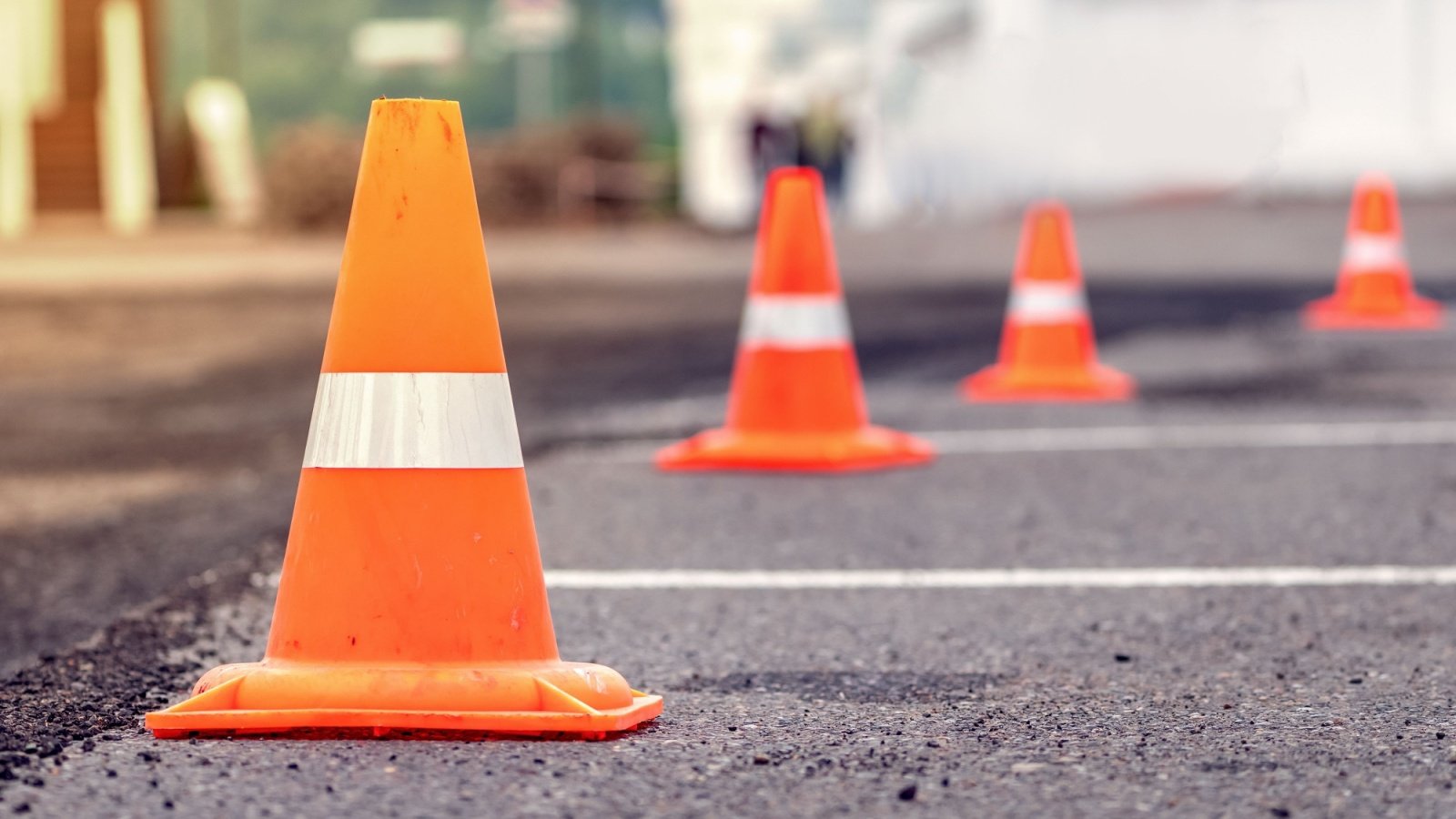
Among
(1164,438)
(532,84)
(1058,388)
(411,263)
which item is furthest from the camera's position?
(532,84)

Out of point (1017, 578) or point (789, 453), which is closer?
point (1017, 578)

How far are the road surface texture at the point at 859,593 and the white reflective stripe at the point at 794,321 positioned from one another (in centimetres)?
48

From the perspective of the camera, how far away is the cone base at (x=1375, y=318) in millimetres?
12328

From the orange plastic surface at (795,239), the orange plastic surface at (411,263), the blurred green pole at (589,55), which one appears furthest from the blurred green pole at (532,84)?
the orange plastic surface at (411,263)

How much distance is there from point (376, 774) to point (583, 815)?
1.22 ft

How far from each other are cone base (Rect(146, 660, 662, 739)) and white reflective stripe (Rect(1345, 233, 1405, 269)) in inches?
392

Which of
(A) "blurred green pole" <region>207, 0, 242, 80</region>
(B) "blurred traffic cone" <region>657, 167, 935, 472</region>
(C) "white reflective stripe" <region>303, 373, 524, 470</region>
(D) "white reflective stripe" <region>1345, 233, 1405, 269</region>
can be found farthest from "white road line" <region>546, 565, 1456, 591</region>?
(A) "blurred green pole" <region>207, 0, 242, 80</region>

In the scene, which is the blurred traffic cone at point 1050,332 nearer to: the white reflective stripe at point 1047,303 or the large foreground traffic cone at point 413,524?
the white reflective stripe at point 1047,303

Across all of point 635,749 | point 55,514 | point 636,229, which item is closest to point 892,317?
point 55,514

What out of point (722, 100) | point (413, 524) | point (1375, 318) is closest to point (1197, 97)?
point (722, 100)

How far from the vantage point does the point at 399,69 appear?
33.6 m

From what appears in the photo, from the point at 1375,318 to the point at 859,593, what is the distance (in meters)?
8.36

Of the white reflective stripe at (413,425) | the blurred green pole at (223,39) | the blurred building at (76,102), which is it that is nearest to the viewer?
the white reflective stripe at (413,425)

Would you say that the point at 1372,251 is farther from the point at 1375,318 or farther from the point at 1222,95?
the point at 1222,95
